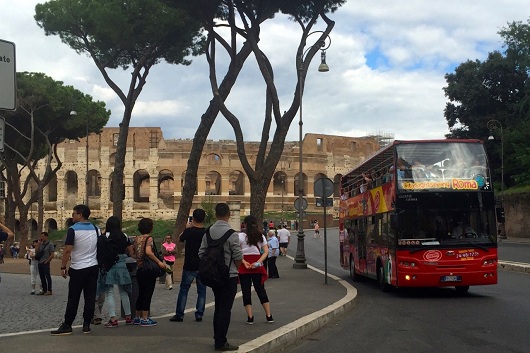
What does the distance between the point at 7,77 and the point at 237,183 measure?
234 feet

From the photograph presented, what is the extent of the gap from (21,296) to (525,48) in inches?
1861

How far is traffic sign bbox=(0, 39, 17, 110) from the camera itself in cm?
618

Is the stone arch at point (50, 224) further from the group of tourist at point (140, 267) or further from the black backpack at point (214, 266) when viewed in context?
the black backpack at point (214, 266)

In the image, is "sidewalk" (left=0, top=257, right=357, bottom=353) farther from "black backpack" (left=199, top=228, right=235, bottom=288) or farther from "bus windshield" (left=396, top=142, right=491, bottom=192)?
"bus windshield" (left=396, top=142, right=491, bottom=192)

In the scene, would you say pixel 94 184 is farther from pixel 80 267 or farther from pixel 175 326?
pixel 80 267

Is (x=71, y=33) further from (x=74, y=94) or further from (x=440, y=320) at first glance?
(x=440, y=320)

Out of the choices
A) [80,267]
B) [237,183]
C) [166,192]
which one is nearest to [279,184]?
[237,183]

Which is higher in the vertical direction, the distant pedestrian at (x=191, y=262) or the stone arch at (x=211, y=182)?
the stone arch at (x=211, y=182)

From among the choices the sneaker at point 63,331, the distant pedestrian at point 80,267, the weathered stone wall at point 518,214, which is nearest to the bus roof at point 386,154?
the distant pedestrian at point 80,267

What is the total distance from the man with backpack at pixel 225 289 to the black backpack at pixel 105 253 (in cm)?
163

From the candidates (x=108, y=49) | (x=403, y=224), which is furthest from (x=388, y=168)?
(x=108, y=49)

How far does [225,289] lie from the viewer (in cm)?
736

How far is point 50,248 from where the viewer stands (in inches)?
647

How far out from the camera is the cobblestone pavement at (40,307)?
9898 millimetres
